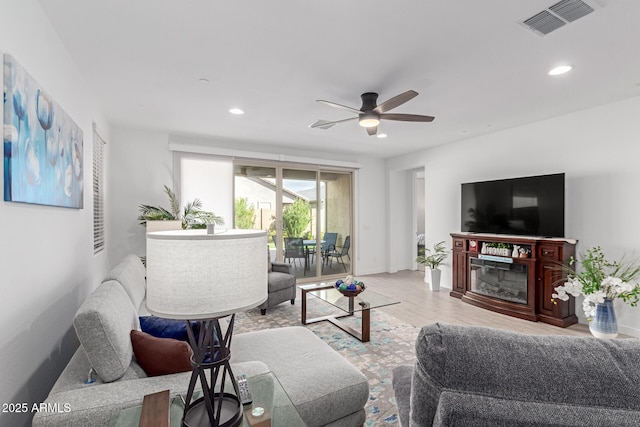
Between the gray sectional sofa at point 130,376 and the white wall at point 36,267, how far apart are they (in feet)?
0.85

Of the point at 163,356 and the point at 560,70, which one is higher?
the point at 560,70

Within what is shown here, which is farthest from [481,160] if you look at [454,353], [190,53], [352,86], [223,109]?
[454,353]

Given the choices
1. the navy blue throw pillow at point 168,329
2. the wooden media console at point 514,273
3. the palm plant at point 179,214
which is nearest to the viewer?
the navy blue throw pillow at point 168,329

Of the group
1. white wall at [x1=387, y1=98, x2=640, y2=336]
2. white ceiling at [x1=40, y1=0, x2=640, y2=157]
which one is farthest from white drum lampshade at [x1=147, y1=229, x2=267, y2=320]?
white wall at [x1=387, y1=98, x2=640, y2=336]

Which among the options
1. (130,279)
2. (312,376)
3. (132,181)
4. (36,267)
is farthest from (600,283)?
(132,181)

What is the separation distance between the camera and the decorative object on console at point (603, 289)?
278 centimetres

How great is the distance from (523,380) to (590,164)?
3943mm

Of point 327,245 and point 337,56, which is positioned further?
point 327,245

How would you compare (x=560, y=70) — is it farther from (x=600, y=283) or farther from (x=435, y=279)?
(x=435, y=279)

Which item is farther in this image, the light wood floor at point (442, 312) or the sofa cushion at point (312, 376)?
the light wood floor at point (442, 312)

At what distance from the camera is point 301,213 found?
571 cm

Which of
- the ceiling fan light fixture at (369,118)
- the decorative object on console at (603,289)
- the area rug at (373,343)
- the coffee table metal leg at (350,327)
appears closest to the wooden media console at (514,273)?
the decorative object on console at (603,289)

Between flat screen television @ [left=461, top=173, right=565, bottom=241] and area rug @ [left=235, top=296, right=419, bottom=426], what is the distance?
1.99m

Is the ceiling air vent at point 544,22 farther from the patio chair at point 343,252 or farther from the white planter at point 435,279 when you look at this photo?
the patio chair at point 343,252
